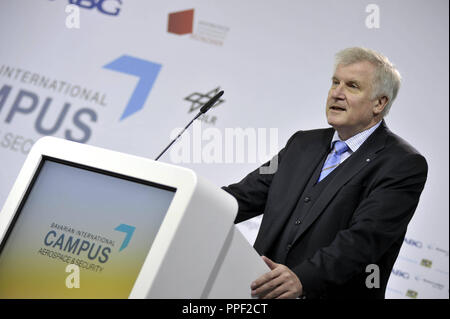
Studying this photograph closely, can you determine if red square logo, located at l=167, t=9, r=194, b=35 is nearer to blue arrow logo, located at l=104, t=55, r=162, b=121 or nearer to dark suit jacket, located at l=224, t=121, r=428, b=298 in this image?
blue arrow logo, located at l=104, t=55, r=162, b=121

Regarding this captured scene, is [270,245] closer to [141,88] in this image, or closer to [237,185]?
[237,185]

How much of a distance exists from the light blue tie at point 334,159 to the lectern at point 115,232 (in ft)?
2.46

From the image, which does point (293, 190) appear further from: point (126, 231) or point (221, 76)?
point (221, 76)

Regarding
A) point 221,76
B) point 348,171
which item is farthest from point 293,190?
point 221,76

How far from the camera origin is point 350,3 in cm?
356

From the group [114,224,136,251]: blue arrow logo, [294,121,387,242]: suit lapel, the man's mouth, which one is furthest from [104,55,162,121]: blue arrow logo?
[114,224,136,251]: blue arrow logo

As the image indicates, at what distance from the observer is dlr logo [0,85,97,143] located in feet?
12.6

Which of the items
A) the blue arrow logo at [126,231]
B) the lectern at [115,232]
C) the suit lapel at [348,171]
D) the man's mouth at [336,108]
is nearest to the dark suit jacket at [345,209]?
the suit lapel at [348,171]

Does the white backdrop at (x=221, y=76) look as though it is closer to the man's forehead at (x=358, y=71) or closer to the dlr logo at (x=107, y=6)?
the dlr logo at (x=107, y=6)

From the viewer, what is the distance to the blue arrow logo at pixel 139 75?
380 cm

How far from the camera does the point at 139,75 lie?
3844mm

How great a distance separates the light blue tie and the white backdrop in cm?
161

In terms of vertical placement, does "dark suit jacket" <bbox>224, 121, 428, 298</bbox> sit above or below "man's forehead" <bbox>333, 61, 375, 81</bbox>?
below
